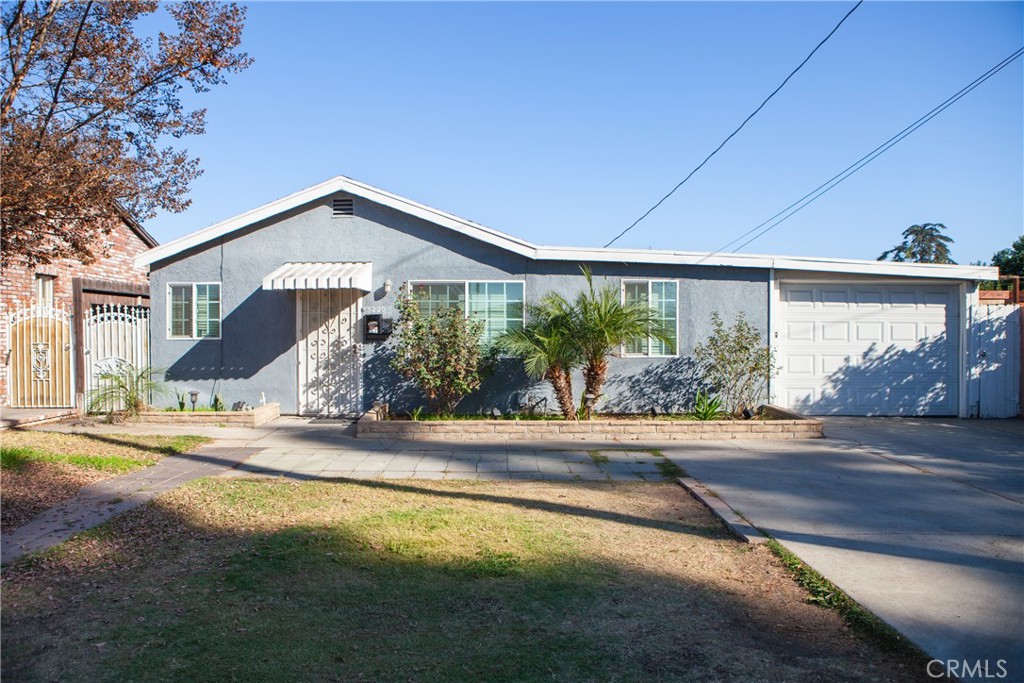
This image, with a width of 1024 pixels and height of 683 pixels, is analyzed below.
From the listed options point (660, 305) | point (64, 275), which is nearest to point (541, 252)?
point (660, 305)

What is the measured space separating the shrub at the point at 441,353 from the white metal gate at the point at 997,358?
915 centimetres

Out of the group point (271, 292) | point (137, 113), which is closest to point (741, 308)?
point (271, 292)

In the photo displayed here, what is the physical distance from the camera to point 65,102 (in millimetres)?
8586

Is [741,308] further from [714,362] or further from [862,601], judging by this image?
[862,601]

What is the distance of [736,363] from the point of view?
12.5m

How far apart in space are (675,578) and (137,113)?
337 inches

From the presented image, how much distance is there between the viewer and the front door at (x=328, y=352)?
13164 millimetres

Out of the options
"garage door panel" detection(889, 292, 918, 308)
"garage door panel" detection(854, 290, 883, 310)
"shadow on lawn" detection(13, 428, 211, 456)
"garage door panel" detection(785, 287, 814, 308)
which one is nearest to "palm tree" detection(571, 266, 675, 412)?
"garage door panel" detection(785, 287, 814, 308)

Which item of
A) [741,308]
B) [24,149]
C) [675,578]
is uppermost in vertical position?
[24,149]

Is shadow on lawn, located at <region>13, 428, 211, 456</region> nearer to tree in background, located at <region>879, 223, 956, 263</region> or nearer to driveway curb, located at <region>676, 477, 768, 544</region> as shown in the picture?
driveway curb, located at <region>676, 477, 768, 544</region>

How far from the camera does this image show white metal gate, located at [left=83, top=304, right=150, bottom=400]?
526 inches

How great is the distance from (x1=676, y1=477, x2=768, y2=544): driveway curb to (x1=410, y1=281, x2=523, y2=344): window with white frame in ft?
18.1

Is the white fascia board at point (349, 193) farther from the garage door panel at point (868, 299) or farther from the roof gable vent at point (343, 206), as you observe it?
the garage door panel at point (868, 299)

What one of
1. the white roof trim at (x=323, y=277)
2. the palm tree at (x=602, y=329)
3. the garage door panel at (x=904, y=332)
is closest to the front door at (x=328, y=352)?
the white roof trim at (x=323, y=277)
